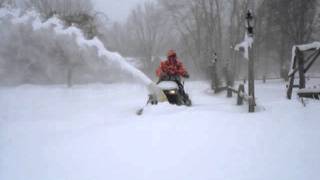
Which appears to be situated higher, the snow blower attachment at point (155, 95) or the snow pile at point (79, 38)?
the snow pile at point (79, 38)

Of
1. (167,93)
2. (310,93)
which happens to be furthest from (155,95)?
(310,93)

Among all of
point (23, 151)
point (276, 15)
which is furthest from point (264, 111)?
point (276, 15)

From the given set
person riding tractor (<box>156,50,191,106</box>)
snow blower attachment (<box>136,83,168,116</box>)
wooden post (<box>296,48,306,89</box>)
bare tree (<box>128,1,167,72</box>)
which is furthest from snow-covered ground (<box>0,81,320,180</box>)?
bare tree (<box>128,1,167,72</box>)

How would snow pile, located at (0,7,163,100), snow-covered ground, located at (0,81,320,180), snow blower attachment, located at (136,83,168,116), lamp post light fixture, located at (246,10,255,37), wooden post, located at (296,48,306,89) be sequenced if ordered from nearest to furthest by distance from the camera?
snow-covered ground, located at (0,81,320,180), lamp post light fixture, located at (246,10,255,37), snow blower attachment, located at (136,83,168,116), snow pile, located at (0,7,163,100), wooden post, located at (296,48,306,89)

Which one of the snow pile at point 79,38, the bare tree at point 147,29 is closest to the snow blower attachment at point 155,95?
the snow pile at point 79,38

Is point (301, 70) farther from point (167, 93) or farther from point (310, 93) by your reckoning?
point (167, 93)

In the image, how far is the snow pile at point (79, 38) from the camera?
11.2 m

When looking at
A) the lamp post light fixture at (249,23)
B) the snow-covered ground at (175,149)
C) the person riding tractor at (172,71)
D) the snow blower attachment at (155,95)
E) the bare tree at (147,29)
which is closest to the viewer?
the snow-covered ground at (175,149)

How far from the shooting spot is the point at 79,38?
13.2 m

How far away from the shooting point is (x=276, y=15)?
3597 cm

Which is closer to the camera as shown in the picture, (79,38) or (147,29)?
(79,38)

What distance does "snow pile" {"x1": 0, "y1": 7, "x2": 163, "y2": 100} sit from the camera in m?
11.2

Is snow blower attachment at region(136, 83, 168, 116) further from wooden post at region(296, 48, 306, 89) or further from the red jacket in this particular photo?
wooden post at region(296, 48, 306, 89)

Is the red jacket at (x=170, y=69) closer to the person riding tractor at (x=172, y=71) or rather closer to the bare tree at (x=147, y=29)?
the person riding tractor at (x=172, y=71)
